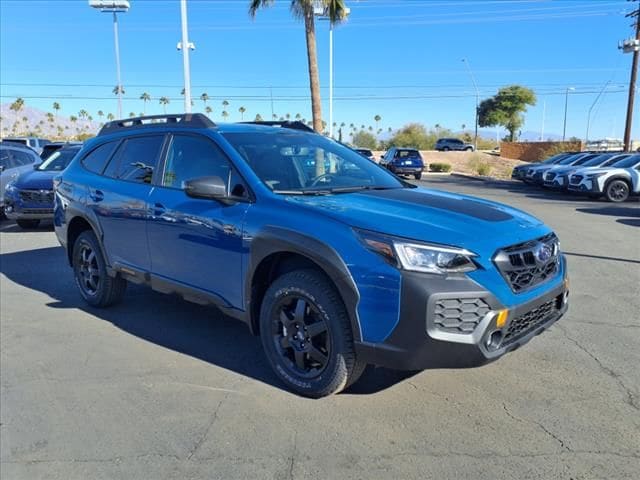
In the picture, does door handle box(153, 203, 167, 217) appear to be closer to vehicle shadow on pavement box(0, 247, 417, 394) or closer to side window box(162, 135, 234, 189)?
side window box(162, 135, 234, 189)

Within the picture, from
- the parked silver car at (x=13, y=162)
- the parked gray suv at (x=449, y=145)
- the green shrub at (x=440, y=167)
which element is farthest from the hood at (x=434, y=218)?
the parked gray suv at (x=449, y=145)

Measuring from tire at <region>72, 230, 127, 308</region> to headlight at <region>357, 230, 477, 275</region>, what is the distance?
335cm

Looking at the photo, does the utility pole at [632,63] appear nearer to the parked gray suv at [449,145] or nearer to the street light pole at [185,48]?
the street light pole at [185,48]

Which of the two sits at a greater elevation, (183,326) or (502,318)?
(502,318)

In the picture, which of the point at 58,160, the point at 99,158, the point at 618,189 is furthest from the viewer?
the point at 618,189

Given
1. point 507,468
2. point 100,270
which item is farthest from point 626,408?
point 100,270

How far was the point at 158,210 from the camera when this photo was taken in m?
4.45

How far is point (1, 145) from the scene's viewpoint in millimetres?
12570

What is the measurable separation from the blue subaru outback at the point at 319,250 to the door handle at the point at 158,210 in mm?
21

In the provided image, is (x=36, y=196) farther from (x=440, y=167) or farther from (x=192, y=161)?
(x=440, y=167)

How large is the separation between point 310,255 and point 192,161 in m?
1.65

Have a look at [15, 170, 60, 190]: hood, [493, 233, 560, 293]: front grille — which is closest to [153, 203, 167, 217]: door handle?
[493, 233, 560, 293]: front grille

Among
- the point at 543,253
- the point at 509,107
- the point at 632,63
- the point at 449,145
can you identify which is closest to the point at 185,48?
the point at 543,253

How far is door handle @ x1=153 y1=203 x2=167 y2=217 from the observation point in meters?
4.39
